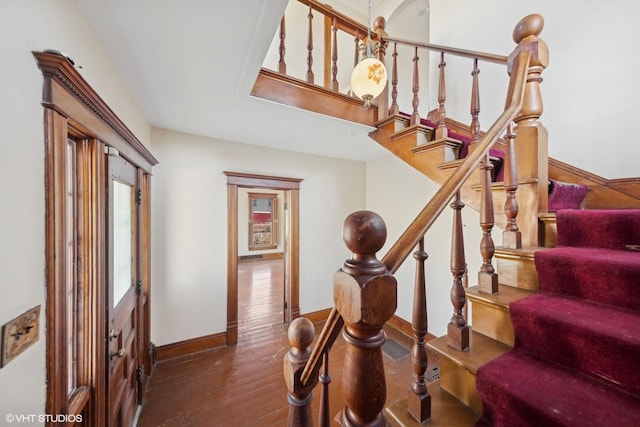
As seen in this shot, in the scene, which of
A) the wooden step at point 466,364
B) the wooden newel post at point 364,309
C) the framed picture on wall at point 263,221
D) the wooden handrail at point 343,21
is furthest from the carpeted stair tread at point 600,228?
the framed picture on wall at point 263,221

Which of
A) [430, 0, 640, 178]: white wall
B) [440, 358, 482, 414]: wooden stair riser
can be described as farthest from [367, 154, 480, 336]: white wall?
[440, 358, 482, 414]: wooden stair riser

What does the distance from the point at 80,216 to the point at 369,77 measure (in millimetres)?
1835

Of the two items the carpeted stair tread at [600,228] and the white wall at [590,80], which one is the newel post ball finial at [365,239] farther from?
the white wall at [590,80]

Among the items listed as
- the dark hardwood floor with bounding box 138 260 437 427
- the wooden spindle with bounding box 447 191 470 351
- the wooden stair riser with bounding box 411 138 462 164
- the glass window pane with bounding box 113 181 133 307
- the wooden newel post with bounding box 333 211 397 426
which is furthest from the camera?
the dark hardwood floor with bounding box 138 260 437 427

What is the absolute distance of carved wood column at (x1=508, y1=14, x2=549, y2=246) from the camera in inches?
47.7

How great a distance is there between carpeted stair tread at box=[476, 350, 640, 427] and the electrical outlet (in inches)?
55.4

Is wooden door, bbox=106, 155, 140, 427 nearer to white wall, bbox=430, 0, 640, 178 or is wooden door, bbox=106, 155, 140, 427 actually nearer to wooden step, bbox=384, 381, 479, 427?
wooden step, bbox=384, 381, 479, 427

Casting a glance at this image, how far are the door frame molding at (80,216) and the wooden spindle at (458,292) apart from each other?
1.45m

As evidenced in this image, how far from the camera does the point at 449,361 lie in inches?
34.8

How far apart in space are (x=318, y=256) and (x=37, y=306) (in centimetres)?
299

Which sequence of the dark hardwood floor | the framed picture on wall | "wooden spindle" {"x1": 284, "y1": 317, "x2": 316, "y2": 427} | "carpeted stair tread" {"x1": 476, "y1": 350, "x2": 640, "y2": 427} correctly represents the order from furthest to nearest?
the framed picture on wall
the dark hardwood floor
"wooden spindle" {"x1": 284, "y1": 317, "x2": 316, "y2": 427}
"carpeted stair tread" {"x1": 476, "y1": 350, "x2": 640, "y2": 427}

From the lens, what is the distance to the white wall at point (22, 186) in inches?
26.0

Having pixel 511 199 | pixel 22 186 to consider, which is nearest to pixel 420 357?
pixel 511 199

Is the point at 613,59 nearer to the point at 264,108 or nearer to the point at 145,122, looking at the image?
the point at 264,108
